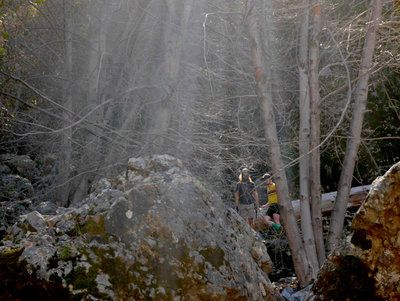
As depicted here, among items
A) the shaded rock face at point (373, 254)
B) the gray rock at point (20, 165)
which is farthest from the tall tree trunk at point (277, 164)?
the gray rock at point (20, 165)

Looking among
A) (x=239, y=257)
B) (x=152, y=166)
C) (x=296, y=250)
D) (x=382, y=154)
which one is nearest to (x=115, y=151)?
(x=296, y=250)

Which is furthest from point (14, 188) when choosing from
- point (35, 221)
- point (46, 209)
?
point (35, 221)

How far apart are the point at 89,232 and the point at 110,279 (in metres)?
0.34

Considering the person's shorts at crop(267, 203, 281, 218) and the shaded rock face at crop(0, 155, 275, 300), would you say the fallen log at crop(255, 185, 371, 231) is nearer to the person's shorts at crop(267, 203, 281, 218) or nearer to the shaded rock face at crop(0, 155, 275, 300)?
the person's shorts at crop(267, 203, 281, 218)

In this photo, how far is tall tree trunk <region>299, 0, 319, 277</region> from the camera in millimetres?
6457

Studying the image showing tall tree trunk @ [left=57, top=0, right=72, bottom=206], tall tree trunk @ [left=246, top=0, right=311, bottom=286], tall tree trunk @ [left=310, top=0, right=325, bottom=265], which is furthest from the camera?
tall tree trunk @ [left=57, top=0, right=72, bottom=206]

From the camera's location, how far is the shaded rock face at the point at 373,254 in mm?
2332

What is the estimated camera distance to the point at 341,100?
8.95 meters

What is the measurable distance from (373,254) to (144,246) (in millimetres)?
1333

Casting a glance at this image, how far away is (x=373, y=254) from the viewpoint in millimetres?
2398

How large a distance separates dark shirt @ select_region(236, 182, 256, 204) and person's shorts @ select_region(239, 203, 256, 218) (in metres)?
0.08

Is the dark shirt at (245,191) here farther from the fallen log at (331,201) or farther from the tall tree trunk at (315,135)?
the tall tree trunk at (315,135)

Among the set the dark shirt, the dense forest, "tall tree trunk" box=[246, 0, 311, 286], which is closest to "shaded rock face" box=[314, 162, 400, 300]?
the dense forest

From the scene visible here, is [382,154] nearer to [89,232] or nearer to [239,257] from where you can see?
[239,257]
